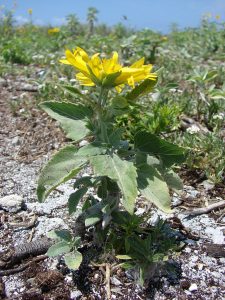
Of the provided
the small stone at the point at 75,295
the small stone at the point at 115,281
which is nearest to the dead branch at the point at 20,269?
the small stone at the point at 75,295

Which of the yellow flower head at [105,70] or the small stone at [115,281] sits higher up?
the yellow flower head at [105,70]

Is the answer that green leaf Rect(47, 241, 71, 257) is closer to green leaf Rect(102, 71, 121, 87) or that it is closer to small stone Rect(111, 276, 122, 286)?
small stone Rect(111, 276, 122, 286)

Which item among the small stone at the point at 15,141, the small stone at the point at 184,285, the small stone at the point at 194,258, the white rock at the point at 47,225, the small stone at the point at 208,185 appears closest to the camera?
the small stone at the point at 184,285

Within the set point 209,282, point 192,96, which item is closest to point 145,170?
point 209,282

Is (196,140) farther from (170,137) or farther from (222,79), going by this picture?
(222,79)

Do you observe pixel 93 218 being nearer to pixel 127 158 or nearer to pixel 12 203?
pixel 127 158

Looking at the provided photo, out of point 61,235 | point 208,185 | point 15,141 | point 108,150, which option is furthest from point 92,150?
point 15,141

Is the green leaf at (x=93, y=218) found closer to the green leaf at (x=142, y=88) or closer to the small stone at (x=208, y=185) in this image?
the green leaf at (x=142, y=88)

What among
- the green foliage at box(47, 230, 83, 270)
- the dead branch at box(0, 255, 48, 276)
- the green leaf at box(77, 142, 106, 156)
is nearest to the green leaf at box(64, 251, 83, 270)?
the green foliage at box(47, 230, 83, 270)
